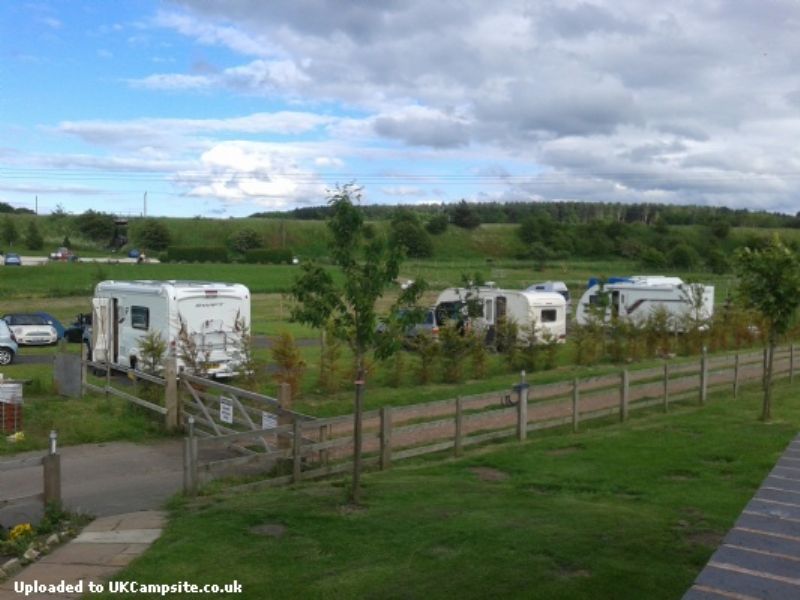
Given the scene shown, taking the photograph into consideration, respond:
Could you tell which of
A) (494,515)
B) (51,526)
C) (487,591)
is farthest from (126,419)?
(487,591)

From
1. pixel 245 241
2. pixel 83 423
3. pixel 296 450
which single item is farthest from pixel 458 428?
pixel 245 241

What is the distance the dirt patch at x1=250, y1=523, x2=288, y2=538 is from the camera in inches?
309

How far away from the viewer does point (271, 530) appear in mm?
7980

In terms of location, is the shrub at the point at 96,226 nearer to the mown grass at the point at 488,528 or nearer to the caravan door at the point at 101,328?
the caravan door at the point at 101,328

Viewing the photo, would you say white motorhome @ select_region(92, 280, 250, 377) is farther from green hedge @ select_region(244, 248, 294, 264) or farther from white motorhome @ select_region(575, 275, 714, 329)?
green hedge @ select_region(244, 248, 294, 264)

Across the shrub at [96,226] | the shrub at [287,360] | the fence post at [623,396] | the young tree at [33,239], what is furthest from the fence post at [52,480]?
the shrub at [96,226]

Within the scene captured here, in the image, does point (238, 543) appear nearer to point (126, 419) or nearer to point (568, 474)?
point (568, 474)

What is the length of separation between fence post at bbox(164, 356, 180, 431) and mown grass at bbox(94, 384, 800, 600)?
498 centimetres

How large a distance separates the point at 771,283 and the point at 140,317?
46.2ft

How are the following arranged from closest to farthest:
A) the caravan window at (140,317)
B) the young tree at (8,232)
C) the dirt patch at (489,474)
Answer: the dirt patch at (489,474), the caravan window at (140,317), the young tree at (8,232)

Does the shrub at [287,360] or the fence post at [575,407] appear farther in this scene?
the shrub at [287,360]

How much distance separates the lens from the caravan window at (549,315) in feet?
95.2

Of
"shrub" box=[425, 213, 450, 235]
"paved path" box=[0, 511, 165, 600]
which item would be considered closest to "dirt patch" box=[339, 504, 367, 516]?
"paved path" box=[0, 511, 165, 600]

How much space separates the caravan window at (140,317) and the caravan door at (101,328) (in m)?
1.57
